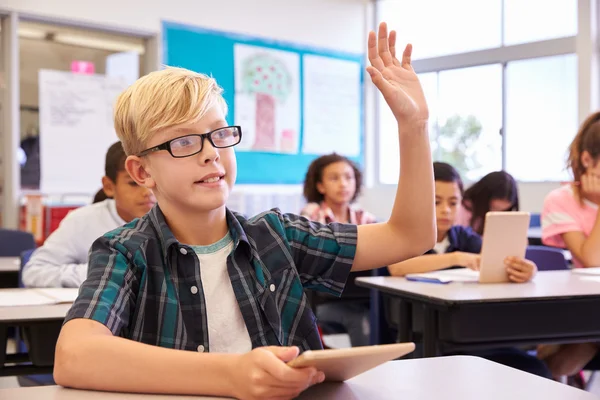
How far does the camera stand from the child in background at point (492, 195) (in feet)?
10.6

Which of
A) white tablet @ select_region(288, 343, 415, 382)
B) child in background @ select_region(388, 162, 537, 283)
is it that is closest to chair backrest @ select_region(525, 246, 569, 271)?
child in background @ select_region(388, 162, 537, 283)

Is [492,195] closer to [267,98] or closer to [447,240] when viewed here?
[447,240]

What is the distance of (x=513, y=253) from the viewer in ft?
7.55

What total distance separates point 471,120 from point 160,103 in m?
5.80

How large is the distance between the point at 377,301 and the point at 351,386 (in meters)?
1.67

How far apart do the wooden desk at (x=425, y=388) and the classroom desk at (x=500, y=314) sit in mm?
849

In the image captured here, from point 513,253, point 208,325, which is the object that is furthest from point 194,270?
point 513,253

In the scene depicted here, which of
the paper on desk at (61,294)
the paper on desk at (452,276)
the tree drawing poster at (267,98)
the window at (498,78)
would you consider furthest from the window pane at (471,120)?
the paper on desk at (61,294)

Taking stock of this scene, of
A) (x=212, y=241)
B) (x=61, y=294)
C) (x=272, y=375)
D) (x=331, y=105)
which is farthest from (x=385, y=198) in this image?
(x=272, y=375)

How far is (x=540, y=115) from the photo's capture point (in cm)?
605

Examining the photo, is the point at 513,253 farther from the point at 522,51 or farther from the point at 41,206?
the point at 522,51

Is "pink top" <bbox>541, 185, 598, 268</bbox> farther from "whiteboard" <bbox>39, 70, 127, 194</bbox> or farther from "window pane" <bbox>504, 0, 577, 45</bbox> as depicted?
"window pane" <bbox>504, 0, 577, 45</bbox>

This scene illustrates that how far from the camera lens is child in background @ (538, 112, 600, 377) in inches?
109

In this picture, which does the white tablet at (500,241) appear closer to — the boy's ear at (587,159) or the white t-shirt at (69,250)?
the boy's ear at (587,159)
